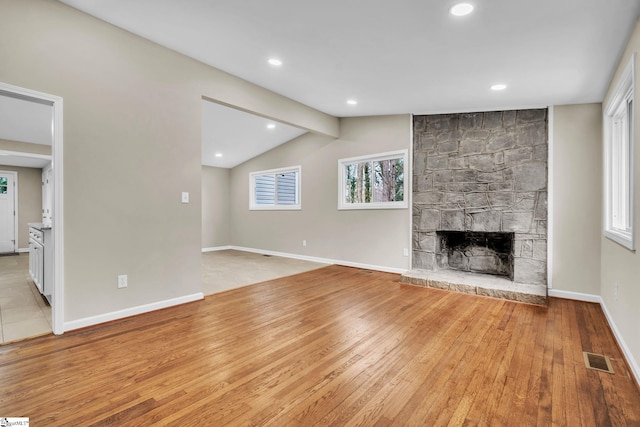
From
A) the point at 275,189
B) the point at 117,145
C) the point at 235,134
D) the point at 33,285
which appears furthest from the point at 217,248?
the point at 117,145

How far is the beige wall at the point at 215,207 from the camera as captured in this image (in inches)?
308

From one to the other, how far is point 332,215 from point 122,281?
3.68 m

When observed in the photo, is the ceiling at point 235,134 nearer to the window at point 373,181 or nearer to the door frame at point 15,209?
the window at point 373,181

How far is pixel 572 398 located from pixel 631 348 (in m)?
0.82

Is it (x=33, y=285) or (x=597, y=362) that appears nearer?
(x=597, y=362)

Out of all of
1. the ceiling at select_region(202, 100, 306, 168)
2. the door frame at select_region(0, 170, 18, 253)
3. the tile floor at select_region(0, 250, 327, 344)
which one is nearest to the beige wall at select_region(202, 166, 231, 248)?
the ceiling at select_region(202, 100, 306, 168)

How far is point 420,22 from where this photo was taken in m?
2.37

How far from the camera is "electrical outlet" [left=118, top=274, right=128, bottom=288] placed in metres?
2.92

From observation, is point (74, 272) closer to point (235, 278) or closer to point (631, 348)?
point (235, 278)

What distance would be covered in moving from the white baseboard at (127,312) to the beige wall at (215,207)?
14.9ft

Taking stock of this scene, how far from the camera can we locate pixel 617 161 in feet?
10.4

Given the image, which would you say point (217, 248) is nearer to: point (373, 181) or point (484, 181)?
point (373, 181)

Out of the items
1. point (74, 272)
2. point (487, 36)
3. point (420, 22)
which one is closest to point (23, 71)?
point (74, 272)

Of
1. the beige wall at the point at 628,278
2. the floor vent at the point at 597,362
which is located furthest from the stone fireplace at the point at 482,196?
the floor vent at the point at 597,362
